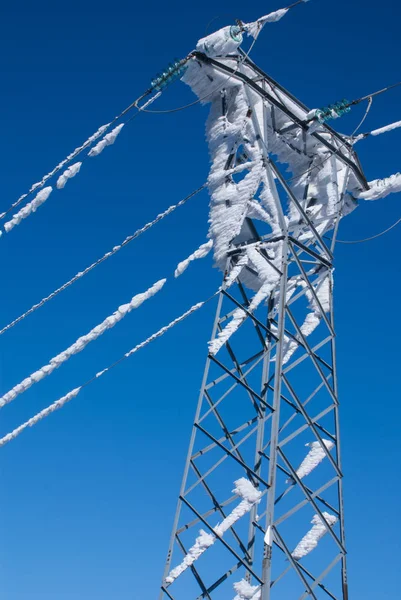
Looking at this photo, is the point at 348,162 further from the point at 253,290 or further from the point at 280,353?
the point at 280,353

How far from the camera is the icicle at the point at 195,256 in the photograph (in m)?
19.8

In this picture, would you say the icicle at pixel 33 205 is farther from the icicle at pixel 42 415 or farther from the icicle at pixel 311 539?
the icicle at pixel 311 539

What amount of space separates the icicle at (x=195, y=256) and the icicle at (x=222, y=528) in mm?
5988

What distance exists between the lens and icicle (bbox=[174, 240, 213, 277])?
1977 centimetres

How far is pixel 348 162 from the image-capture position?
2181 centimetres

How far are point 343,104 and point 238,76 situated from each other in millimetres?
2841

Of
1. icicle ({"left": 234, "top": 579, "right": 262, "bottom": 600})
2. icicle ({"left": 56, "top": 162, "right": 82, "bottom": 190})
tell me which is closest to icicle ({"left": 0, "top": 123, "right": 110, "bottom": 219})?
icicle ({"left": 56, "top": 162, "right": 82, "bottom": 190})

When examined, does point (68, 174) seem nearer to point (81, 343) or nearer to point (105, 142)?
point (105, 142)

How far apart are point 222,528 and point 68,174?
8.88 m

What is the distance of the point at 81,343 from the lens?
57.8ft

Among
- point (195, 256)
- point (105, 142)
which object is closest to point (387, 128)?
point (195, 256)

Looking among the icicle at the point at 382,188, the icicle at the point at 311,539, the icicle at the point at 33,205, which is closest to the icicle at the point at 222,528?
the icicle at the point at 311,539

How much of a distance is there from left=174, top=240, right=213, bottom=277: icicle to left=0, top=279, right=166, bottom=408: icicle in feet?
2.76

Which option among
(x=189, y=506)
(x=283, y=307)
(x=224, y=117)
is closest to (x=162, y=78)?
(x=224, y=117)
